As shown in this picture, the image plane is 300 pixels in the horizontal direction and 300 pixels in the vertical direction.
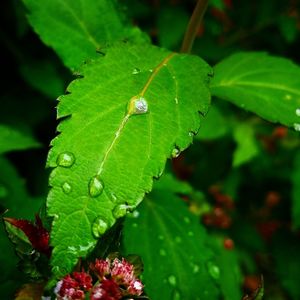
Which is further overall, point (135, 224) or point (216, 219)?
point (216, 219)

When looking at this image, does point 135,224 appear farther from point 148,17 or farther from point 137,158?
point 148,17

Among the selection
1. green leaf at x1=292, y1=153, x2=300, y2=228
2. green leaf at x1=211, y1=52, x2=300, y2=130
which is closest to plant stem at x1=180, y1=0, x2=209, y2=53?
green leaf at x1=211, y1=52, x2=300, y2=130

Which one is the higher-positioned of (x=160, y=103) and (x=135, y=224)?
(x=160, y=103)

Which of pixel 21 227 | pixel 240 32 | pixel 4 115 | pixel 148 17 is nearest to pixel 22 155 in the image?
pixel 4 115

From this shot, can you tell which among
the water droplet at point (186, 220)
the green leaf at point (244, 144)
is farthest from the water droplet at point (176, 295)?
the green leaf at point (244, 144)

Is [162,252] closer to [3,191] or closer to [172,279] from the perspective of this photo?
[172,279]
